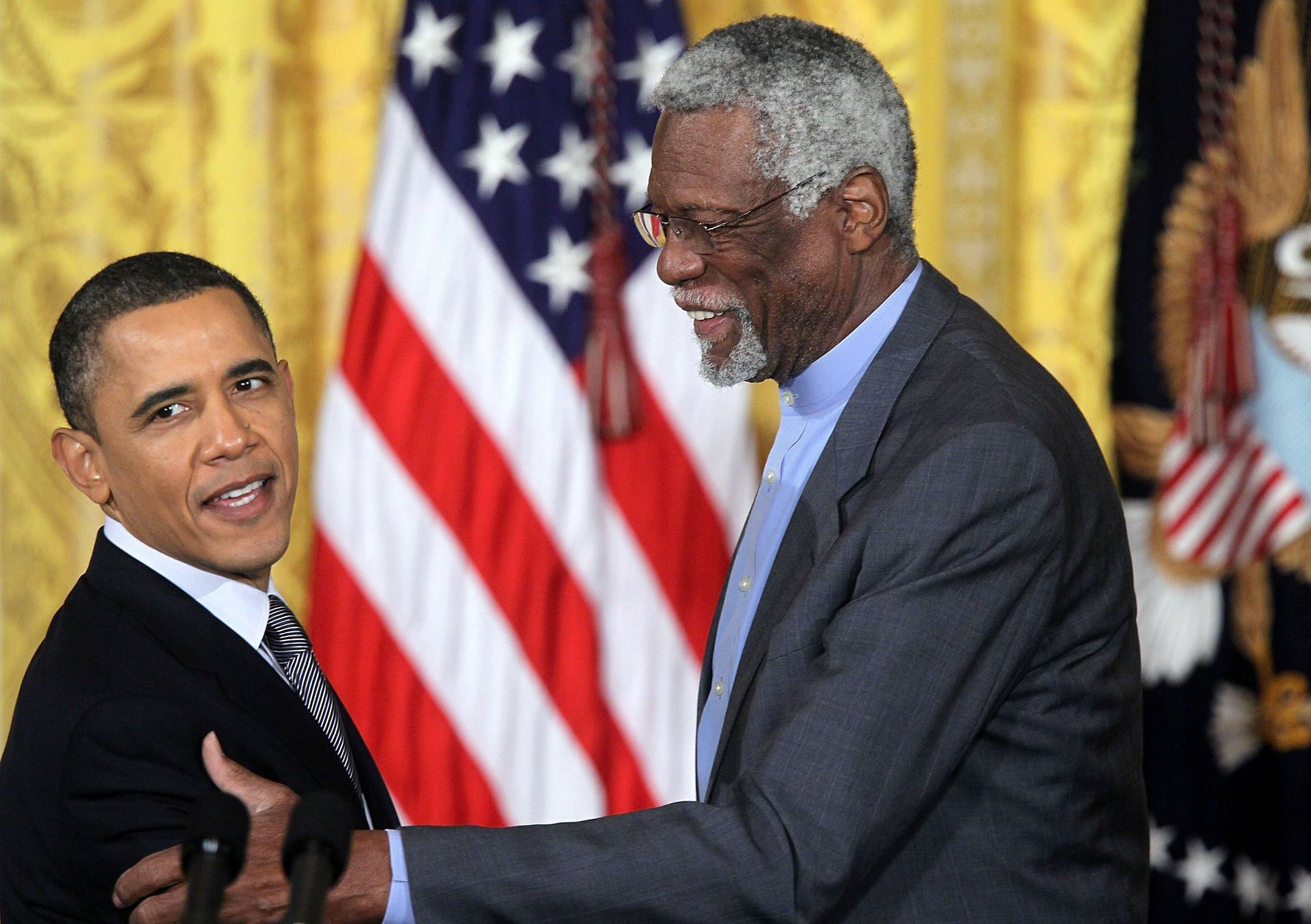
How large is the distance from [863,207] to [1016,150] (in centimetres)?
188

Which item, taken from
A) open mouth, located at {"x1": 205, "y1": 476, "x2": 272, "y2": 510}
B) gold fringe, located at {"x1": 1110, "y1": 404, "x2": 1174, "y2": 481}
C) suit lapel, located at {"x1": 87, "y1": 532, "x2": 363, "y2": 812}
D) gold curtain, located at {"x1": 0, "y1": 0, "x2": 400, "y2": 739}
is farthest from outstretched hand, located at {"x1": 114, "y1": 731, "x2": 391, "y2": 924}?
gold fringe, located at {"x1": 1110, "y1": 404, "x2": 1174, "y2": 481}

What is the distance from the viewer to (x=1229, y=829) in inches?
138

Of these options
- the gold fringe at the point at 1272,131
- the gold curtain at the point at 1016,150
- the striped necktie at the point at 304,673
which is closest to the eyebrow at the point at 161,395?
the striped necktie at the point at 304,673

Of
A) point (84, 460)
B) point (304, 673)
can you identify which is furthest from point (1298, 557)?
point (84, 460)

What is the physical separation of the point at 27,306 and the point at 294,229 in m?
0.70

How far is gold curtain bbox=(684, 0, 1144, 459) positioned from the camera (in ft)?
11.8

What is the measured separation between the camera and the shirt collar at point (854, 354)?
1970mm

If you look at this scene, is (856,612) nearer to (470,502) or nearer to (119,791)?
(119,791)

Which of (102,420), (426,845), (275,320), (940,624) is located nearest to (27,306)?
(275,320)

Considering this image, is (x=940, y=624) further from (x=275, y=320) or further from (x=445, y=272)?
(x=275, y=320)

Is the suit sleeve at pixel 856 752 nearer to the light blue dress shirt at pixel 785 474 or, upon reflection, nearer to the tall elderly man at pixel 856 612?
the tall elderly man at pixel 856 612

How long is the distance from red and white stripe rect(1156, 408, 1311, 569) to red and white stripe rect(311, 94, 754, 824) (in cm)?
103

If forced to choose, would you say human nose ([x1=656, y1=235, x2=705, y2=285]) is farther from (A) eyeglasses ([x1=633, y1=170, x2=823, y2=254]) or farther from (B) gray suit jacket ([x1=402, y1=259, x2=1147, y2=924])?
(B) gray suit jacket ([x1=402, y1=259, x2=1147, y2=924])

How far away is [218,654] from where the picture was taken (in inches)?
67.4
